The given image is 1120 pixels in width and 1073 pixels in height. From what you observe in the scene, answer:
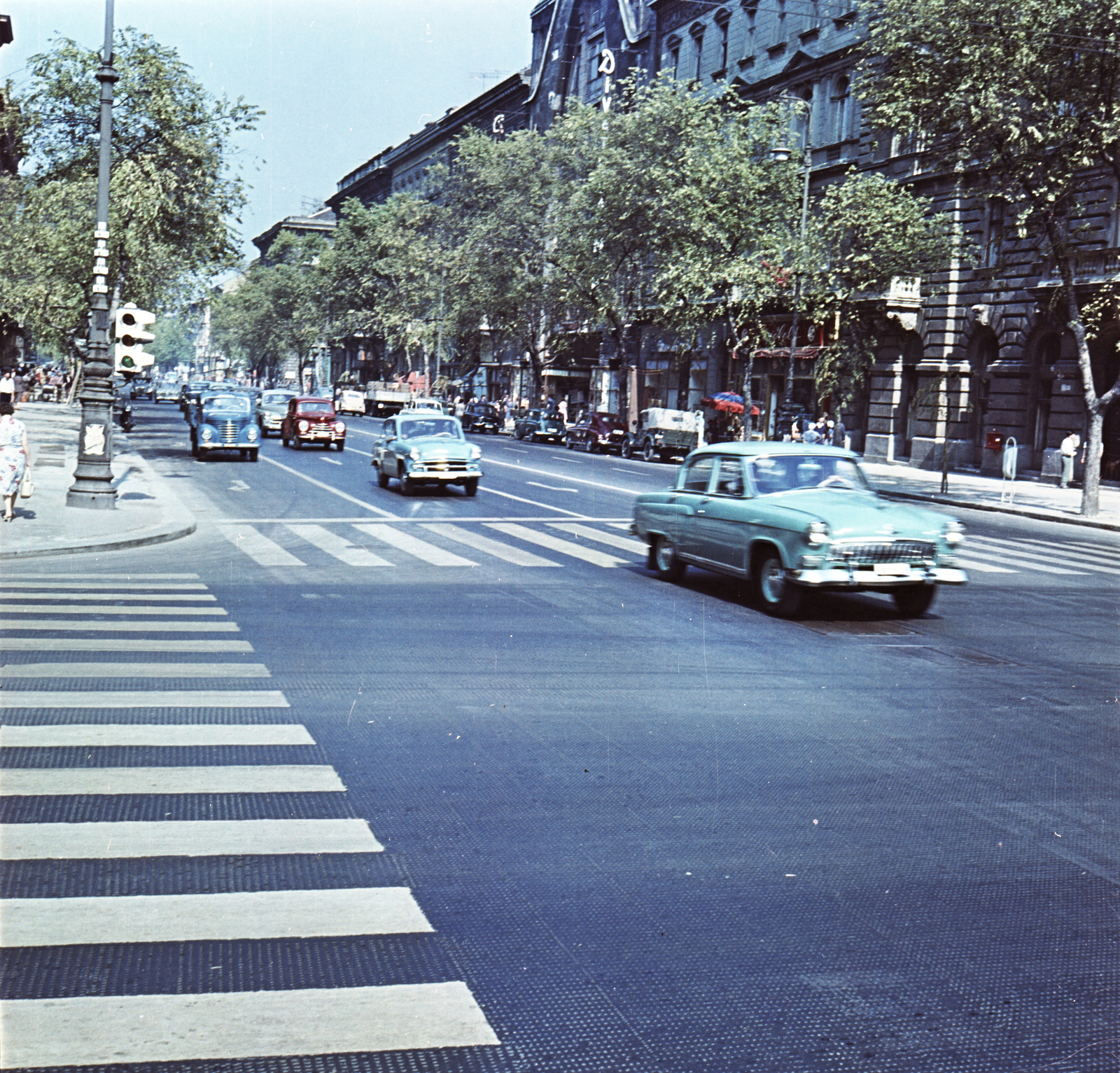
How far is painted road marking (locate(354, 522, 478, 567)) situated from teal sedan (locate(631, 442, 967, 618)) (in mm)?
2545

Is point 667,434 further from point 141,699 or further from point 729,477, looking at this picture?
point 141,699

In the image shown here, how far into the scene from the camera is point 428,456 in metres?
25.3

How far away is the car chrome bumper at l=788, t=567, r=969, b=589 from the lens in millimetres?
11898

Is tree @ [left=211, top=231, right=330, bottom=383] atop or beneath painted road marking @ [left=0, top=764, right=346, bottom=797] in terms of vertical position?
atop

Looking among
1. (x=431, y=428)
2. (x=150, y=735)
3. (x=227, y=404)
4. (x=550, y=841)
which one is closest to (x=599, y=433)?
(x=227, y=404)

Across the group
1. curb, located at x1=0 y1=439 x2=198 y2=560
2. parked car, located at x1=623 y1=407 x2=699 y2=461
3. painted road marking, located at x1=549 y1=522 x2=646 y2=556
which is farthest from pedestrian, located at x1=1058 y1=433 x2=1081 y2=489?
curb, located at x1=0 y1=439 x2=198 y2=560

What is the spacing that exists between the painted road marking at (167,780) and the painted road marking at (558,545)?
31.7ft

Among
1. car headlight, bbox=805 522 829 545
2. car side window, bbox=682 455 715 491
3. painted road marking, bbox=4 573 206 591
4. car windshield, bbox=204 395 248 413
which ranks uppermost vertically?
car windshield, bbox=204 395 248 413

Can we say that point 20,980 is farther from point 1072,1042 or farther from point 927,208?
point 927,208

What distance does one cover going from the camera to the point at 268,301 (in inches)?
4983

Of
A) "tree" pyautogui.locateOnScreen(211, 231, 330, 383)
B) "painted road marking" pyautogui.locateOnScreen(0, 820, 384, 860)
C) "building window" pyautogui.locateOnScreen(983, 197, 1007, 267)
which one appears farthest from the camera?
"tree" pyautogui.locateOnScreen(211, 231, 330, 383)

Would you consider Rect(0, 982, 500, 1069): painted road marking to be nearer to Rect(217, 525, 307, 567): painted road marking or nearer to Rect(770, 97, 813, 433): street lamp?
Rect(217, 525, 307, 567): painted road marking

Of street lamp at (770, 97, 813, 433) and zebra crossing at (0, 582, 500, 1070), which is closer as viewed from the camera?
zebra crossing at (0, 582, 500, 1070)

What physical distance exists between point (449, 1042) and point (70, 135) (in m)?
34.4
